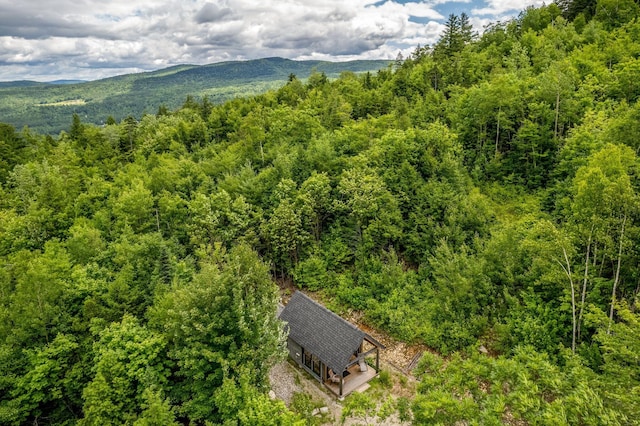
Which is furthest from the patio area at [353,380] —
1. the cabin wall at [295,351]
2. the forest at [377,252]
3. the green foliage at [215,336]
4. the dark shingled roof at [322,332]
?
the green foliage at [215,336]

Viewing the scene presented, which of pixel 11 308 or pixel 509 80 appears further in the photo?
pixel 509 80

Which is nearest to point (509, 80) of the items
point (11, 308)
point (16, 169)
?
point (11, 308)

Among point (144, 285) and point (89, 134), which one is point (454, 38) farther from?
point (89, 134)

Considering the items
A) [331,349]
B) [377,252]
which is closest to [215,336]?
[331,349]

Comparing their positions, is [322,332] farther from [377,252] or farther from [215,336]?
[377,252]

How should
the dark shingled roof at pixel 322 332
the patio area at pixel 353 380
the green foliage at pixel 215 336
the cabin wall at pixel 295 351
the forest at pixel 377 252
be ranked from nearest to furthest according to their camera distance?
1. the forest at pixel 377 252
2. the green foliage at pixel 215 336
3. the dark shingled roof at pixel 322 332
4. the patio area at pixel 353 380
5. the cabin wall at pixel 295 351

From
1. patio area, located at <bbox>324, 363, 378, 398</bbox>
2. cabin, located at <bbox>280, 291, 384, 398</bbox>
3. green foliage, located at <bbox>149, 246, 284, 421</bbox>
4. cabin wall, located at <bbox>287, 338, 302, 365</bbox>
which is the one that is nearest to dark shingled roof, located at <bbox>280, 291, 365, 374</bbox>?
cabin, located at <bbox>280, 291, 384, 398</bbox>

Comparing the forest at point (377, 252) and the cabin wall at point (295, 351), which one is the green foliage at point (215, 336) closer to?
the forest at point (377, 252)

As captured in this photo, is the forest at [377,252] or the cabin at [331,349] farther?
the cabin at [331,349]
